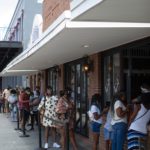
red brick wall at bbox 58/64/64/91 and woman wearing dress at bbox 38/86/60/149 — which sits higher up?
red brick wall at bbox 58/64/64/91

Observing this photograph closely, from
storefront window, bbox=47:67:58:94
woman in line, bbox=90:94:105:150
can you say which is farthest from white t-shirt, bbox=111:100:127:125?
storefront window, bbox=47:67:58:94

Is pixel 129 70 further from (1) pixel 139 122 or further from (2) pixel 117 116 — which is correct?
(1) pixel 139 122

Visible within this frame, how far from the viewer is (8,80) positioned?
44.4 metres

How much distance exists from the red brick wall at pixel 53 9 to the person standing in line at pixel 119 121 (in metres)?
5.91

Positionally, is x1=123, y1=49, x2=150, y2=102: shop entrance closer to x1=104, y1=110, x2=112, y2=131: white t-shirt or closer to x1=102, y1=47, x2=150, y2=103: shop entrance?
x1=102, y1=47, x2=150, y2=103: shop entrance

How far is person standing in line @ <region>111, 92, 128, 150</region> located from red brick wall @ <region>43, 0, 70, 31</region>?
591 centimetres

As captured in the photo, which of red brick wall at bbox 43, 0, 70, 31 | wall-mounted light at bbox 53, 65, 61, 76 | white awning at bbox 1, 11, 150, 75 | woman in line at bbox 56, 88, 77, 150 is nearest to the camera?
white awning at bbox 1, 11, 150, 75

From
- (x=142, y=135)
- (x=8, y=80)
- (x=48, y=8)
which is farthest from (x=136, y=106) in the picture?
(x=8, y=80)

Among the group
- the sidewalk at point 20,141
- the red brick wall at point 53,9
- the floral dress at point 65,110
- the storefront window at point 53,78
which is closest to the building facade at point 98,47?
the red brick wall at point 53,9

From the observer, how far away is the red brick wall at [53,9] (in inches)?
584

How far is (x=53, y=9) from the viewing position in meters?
16.8

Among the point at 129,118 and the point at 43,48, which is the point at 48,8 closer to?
the point at 43,48

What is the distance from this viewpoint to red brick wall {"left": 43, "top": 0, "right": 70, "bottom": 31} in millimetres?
14844

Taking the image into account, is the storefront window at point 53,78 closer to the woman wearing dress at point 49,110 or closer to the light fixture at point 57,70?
the light fixture at point 57,70
